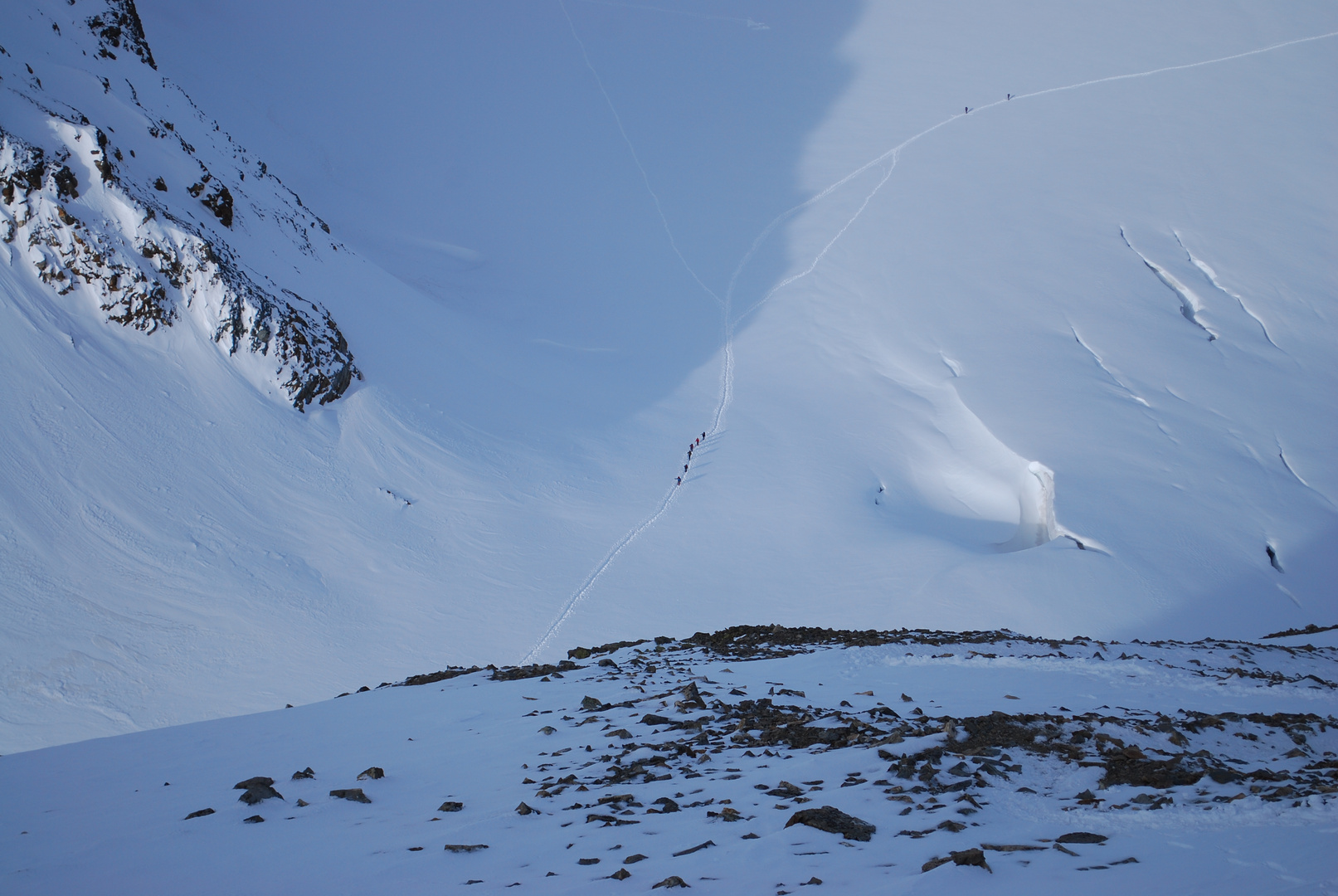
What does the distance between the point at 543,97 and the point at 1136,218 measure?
25015mm

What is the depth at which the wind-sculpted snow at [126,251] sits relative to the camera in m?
13.8

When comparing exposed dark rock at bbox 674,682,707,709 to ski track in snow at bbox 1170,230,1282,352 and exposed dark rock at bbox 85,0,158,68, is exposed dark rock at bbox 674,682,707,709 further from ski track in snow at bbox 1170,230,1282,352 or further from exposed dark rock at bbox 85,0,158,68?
exposed dark rock at bbox 85,0,158,68

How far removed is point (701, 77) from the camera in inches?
1512

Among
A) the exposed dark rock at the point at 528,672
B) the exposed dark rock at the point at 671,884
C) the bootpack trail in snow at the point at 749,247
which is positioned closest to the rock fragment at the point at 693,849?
the exposed dark rock at the point at 671,884

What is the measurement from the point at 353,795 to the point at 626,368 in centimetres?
1807

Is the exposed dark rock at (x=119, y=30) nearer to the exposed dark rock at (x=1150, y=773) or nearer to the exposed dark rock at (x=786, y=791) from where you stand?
the exposed dark rock at (x=786, y=791)

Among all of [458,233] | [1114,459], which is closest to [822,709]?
[1114,459]

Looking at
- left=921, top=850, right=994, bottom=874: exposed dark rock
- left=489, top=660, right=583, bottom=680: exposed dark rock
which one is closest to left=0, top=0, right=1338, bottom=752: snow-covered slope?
left=489, top=660, right=583, bottom=680: exposed dark rock

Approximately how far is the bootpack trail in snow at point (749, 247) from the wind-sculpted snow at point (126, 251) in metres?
6.81

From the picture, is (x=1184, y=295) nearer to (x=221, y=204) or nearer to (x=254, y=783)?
(x=221, y=204)

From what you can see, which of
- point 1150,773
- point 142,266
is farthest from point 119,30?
point 1150,773

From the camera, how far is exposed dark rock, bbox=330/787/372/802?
400cm

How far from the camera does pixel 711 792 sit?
3.93 meters

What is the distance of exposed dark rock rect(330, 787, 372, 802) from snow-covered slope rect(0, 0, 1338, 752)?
20.6 feet
